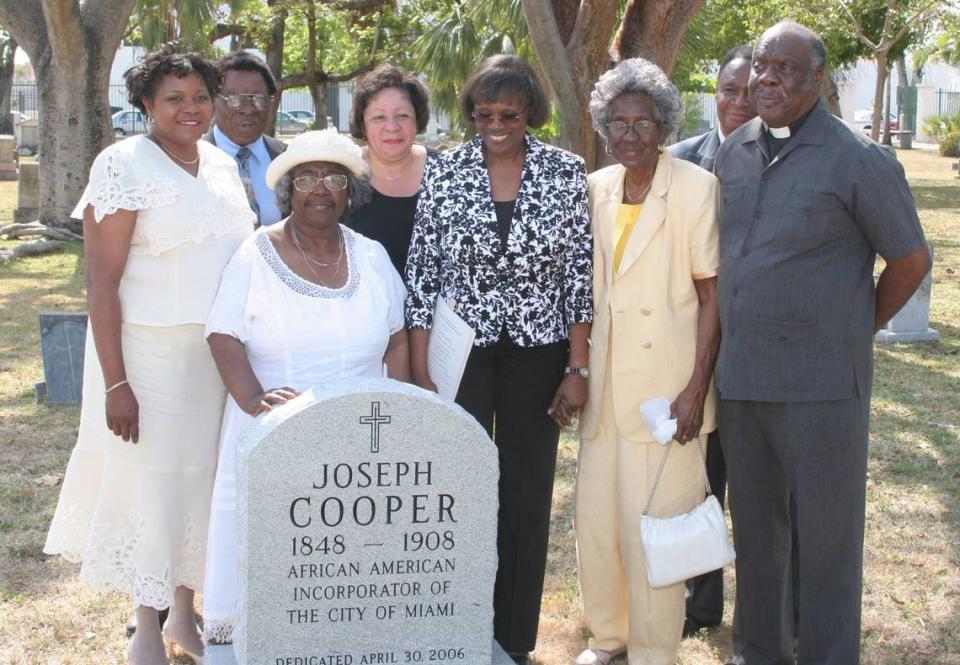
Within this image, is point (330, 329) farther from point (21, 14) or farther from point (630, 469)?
point (21, 14)

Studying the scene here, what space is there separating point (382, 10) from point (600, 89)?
826 inches

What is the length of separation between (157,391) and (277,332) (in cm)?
54

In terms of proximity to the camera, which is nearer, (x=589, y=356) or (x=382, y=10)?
(x=589, y=356)

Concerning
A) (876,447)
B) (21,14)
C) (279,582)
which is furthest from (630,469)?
(21,14)

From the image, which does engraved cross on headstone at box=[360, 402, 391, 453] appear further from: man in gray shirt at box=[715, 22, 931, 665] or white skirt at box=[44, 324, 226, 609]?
man in gray shirt at box=[715, 22, 931, 665]

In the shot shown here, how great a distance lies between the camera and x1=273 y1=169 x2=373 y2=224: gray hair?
3858 millimetres

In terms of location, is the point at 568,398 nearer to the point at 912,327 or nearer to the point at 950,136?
the point at 912,327

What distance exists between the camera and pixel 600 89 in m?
3.90

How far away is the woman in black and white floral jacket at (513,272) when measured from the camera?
13.0 ft

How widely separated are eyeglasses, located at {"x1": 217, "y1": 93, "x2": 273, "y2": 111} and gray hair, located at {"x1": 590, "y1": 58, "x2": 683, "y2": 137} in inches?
62.2

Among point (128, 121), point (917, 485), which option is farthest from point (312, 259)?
point (128, 121)

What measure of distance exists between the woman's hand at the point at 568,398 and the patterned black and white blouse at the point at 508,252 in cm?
16

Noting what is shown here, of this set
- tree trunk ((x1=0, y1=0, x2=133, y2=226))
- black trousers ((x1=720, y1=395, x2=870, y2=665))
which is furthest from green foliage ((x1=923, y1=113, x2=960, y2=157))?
black trousers ((x1=720, y1=395, x2=870, y2=665))

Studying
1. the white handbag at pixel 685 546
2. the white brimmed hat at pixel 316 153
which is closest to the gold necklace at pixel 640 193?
the white brimmed hat at pixel 316 153
